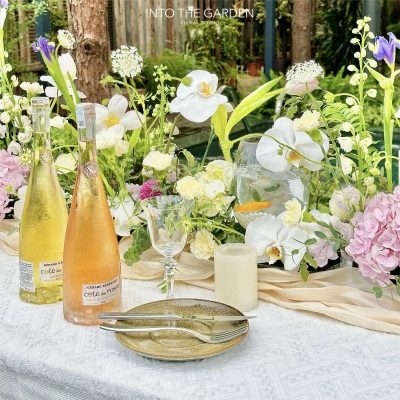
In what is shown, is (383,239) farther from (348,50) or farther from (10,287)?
(348,50)

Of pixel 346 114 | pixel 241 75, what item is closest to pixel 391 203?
pixel 346 114

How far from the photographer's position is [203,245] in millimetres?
1026

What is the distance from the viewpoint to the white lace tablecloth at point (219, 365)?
742 mm

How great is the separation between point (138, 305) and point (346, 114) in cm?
49

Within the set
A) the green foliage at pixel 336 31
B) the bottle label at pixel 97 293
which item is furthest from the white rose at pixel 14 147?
the green foliage at pixel 336 31

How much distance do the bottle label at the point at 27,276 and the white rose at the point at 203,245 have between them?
0.26 meters

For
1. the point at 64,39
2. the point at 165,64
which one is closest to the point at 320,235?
the point at 64,39

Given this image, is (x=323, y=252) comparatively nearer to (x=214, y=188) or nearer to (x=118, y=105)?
(x=214, y=188)

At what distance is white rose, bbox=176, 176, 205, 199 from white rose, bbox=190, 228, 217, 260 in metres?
0.08

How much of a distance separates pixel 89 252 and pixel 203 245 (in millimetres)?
210

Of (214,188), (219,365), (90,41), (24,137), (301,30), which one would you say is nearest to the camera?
(219,365)

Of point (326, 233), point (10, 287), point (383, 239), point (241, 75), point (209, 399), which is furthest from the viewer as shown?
point (241, 75)

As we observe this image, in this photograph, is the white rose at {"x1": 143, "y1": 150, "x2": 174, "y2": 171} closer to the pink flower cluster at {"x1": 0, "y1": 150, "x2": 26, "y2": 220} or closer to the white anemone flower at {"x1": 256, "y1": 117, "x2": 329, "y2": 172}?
the white anemone flower at {"x1": 256, "y1": 117, "x2": 329, "y2": 172}

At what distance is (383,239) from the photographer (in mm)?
864
